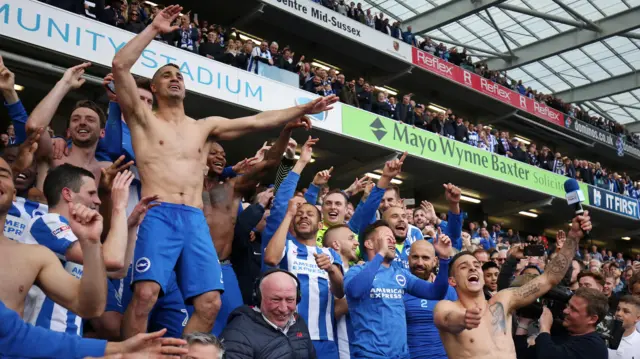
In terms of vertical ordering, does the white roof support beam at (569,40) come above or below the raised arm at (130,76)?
above

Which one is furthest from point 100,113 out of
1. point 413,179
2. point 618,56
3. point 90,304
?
point 618,56

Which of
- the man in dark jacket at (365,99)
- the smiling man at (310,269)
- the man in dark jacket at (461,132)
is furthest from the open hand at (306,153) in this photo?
the man in dark jacket at (461,132)

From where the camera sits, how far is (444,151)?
17.2 metres

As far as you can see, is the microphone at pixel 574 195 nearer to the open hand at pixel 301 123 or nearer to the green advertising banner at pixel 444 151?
the open hand at pixel 301 123

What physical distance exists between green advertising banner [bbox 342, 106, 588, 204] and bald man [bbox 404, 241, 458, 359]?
10026 millimetres

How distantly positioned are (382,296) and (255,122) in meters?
1.51

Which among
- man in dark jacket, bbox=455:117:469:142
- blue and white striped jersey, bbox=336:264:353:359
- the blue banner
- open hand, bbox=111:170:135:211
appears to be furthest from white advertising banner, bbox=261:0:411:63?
open hand, bbox=111:170:135:211

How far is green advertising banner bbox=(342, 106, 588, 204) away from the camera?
15320 millimetres

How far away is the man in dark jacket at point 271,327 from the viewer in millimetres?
3307

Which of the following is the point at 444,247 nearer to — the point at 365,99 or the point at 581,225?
the point at 581,225

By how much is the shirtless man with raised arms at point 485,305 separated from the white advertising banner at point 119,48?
26.8 feet

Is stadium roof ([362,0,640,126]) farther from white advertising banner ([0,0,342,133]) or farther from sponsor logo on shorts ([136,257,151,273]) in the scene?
sponsor logo on shorts ([136,257,151,273])

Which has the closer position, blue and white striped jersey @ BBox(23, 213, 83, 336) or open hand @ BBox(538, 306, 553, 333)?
blue and white striped jersey @ BBox(23, 213, 83, 336)

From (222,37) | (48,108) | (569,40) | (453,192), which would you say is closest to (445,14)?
(569,40)
